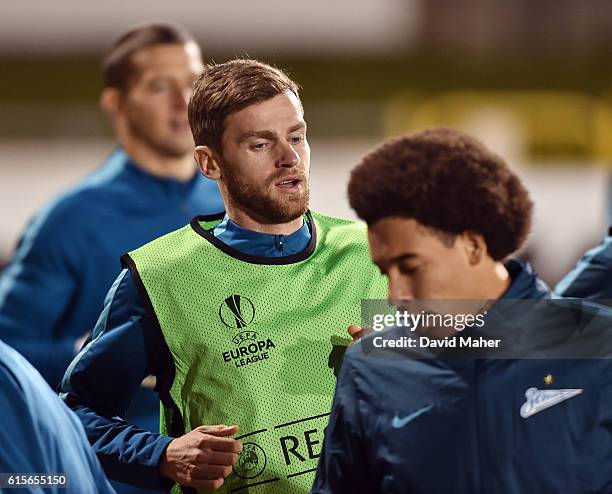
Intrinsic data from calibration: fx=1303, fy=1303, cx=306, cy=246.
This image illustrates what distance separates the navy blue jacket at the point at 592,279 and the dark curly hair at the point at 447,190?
49 cm

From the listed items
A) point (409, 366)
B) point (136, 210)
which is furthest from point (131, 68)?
point (409, 366)

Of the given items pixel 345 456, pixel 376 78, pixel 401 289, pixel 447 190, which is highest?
pixel 447 190

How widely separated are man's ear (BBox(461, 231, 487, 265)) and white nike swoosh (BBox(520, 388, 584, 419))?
0.16m

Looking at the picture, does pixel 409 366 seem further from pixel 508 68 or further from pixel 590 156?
pixel 508 68

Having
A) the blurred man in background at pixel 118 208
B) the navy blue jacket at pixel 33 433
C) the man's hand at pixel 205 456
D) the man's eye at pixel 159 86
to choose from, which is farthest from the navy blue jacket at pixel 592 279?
the man's eye at pixel 159 86

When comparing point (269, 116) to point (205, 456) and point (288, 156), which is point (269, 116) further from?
point (205, 456)

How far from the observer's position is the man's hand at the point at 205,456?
1.55 m

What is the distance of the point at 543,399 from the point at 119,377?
0.57m

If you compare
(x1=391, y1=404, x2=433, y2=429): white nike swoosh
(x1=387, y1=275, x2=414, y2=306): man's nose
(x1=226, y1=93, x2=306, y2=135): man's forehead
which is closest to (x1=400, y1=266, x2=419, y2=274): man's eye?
(x1=387, y1=275, x2=414, y2=306): man's nose

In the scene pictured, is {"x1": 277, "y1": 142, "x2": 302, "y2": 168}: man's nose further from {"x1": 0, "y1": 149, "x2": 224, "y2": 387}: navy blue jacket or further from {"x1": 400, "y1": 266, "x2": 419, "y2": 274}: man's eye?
{"x1": 0, "y1": 149, "x2": 224, "y2": 387}: navy blue jacket

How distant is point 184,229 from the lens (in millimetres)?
1737

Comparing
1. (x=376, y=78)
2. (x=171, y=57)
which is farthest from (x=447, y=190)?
(x=376, y=78)

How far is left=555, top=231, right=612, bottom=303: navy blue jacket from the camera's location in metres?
1.89

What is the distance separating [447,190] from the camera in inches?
55.0
